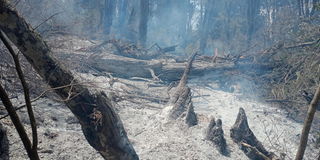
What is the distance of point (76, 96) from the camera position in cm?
263

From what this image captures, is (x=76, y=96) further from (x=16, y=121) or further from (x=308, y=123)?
(x=308, y=123)

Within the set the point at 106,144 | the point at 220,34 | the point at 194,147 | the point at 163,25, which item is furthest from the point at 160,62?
the point at 163,25

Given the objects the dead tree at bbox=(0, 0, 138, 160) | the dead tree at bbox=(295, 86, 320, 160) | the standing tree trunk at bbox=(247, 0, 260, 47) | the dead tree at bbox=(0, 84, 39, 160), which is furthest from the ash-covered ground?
the standing tree trunk at bbox=(247, 0, 260, 47)

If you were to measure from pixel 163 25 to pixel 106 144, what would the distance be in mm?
25759

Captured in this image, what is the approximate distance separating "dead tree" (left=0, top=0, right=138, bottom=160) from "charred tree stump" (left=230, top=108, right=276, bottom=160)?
82.5 inches

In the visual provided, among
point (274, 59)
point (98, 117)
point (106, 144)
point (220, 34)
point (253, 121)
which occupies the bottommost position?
point (253, 121)

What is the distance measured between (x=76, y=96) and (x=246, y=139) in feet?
10.1

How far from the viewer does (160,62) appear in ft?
28.1

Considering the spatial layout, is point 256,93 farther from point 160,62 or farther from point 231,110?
point 160,62

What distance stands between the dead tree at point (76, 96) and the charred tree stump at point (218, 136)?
64.1 inches

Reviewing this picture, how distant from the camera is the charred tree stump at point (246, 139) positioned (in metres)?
4.13

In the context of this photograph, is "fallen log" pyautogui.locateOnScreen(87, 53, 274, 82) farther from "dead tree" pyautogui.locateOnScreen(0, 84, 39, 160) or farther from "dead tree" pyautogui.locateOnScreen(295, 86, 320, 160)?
"dead tree" pyautogui.locateOnScreen(0, 84, 39, 160)

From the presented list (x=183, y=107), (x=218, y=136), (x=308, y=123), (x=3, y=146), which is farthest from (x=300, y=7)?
(x=3, y=146)

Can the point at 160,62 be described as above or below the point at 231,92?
above
